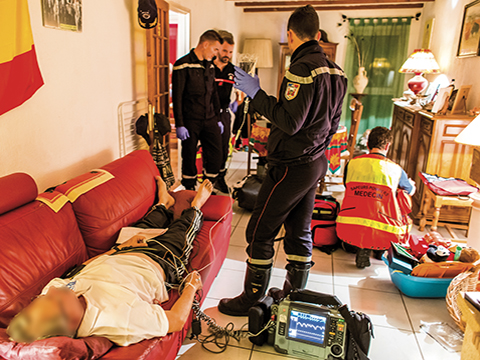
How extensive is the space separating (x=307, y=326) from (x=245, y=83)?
1238 millimetres

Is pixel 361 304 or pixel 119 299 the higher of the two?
pixel 119 299

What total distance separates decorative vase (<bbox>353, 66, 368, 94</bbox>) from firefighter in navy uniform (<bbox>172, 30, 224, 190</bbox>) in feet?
11.3

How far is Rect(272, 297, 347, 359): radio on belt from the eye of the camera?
176 centimetres

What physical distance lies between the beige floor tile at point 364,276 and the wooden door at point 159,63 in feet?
5.95

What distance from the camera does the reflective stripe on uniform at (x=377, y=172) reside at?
2.67 metres

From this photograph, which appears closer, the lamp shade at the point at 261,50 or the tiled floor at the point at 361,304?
the tiled floor at the point at 361,304

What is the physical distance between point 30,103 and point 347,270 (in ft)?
7.47

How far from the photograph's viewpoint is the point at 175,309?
62.9 inches

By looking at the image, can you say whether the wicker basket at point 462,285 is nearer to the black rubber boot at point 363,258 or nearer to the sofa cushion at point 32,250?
the black rubber boot at point 363,258

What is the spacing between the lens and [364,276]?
2715 mm

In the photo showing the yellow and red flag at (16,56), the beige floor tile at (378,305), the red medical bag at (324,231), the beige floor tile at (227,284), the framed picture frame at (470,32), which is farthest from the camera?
the framed picture frame at (470,32)

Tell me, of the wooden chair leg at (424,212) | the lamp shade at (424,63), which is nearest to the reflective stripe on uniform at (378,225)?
the wooden chair leg at (424,212)

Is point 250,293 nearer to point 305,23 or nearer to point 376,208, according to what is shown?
point 376,208

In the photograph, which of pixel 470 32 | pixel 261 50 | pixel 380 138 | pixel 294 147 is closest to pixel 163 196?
pixel 294 147
